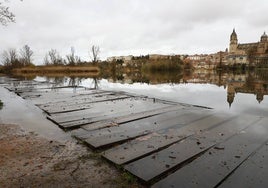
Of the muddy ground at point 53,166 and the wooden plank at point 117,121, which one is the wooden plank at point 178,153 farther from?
the wooden plank at point 117,121

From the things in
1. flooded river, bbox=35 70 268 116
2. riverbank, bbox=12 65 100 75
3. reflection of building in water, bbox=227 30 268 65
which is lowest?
flooded river, bbox=35 70 268 116

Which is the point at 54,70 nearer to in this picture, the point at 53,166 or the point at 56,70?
the point at 56,70

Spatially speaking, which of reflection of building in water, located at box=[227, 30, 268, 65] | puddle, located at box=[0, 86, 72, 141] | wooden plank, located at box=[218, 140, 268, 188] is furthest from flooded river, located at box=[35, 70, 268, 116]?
reflection of building in water, located at box=[227, 30, 268, 65]

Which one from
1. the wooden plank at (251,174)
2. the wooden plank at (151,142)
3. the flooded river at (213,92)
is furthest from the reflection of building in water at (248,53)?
the wooden plank at (251,174)

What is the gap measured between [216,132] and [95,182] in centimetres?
406

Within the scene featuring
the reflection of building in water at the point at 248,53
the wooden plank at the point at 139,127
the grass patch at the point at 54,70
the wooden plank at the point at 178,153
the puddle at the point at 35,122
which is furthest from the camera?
the reflection of building in water at the point at 248,53

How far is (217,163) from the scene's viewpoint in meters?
4.07

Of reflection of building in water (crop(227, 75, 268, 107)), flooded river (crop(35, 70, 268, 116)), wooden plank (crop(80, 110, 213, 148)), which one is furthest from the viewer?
reflection of building in water (crop(227, 75, 268, 107))

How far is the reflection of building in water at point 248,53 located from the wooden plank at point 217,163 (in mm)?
110892

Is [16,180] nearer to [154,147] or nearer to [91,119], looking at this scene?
[154,147]

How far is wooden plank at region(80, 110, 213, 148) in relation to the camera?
547 centimetres

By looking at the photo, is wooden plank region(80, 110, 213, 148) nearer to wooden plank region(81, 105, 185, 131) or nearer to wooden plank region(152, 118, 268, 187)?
wooden plank region(81, 105, 185, 131)

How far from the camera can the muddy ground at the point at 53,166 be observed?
3.40 metres

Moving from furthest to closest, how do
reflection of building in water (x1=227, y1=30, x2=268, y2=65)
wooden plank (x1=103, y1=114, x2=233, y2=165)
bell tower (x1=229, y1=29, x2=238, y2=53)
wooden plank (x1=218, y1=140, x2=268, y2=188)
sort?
→ bell tower (x1=229, y1=29, x2=238, y2=53), reflection of building in water (x1=227, y1=30, x2=268, y2=65), wooden plank (x1=103, y1=114, x2=233, y2=165), wooden plank (x1=218, y1=140, x2=268, y2=188)
